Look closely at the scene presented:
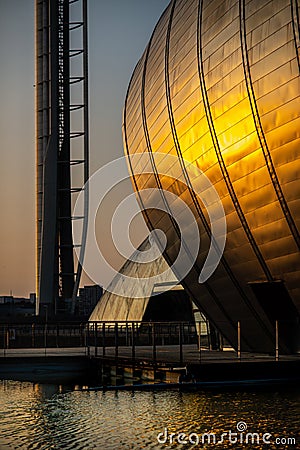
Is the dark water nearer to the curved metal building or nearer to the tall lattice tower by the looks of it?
the curved metal building

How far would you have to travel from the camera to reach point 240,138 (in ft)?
69.4

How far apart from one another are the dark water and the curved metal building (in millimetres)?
5089

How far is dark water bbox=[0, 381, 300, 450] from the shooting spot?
11.4 m

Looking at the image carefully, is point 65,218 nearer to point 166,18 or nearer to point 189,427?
point 166,18

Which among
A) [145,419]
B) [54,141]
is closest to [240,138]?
[145,419]

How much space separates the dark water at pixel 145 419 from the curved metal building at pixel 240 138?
509 cm

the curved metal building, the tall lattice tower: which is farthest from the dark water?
the tall lattice tower

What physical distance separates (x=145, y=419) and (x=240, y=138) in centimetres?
932

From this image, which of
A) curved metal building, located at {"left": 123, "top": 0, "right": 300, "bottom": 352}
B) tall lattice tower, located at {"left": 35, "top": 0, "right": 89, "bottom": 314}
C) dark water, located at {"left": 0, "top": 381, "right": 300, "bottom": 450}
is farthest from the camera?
tall lattice tower, located at {"left": 35, "top": 0, "right": 89, "bottom": 314}

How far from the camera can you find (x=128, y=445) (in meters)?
11.2

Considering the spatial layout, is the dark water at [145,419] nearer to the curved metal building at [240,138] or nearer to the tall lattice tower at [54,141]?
the curved metal building at [240,138]

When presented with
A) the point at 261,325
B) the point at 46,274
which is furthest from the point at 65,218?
the point at 261,325

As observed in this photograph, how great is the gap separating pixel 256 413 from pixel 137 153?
55.3ft

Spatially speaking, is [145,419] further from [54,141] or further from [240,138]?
[54,141]
